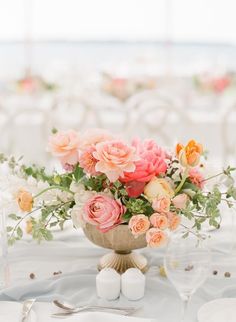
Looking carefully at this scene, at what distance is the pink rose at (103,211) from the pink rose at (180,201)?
0.11 metres

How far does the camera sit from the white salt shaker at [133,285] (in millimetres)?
1189

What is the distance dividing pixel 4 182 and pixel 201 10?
14744mm

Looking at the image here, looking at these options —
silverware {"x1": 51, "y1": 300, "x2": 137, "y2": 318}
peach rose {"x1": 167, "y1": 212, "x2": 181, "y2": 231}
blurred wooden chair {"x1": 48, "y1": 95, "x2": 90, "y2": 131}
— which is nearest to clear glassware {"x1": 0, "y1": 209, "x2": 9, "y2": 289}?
silverware {"x1": 51, "y1": 300, "x2": 137, "y2": 318}

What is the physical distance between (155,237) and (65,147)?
0.91ft

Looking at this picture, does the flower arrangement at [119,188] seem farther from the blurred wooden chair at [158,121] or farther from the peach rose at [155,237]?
the blurred wooden chair at [158,121]

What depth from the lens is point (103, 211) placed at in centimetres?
116

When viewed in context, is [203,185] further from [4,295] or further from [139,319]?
[4,295]

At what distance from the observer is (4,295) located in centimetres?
122

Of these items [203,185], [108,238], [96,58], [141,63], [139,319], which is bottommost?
[139,319]

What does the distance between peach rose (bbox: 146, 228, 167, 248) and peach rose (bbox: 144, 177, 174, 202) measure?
7cm

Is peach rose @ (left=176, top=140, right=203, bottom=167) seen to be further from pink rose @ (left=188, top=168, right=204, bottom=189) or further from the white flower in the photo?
the white flower

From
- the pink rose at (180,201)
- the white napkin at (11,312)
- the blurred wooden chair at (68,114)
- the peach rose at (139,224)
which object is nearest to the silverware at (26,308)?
the white napkin at (11,312)

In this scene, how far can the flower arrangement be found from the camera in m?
1.15

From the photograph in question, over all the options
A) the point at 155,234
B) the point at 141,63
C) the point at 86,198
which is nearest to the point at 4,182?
the point at 86,198
